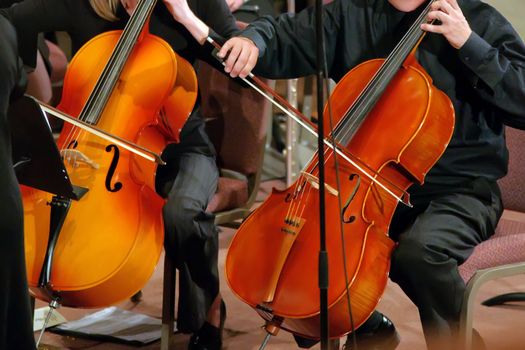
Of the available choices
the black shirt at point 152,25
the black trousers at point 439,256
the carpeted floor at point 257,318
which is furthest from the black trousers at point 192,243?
the black trousers at point 439,256

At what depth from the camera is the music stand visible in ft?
5.33

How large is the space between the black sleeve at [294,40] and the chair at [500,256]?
19.8 inches

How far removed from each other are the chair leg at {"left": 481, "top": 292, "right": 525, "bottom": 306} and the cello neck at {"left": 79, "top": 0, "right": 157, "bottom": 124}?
1.31 meters

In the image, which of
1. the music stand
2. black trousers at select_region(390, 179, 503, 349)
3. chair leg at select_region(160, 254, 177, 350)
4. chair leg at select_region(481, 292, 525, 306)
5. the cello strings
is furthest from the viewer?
chair leg at select_region(481, 292, 525, 306)

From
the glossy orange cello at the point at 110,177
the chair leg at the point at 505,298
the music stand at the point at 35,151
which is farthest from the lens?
the chair leg at the point at 505,298

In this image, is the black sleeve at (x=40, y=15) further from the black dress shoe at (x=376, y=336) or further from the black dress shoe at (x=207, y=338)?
the black dress shoe at (x=376, y=336)

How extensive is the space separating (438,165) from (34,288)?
3.02 ft

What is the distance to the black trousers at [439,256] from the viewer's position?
172 centimetres

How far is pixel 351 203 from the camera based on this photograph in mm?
1739

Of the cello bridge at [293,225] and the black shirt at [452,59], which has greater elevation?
the black shirt at [452,59]

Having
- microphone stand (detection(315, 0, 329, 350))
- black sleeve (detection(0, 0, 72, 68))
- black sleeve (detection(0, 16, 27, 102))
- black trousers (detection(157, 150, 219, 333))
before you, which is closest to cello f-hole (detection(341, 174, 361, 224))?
microphone stand (detection(315, 0, 329, 350))

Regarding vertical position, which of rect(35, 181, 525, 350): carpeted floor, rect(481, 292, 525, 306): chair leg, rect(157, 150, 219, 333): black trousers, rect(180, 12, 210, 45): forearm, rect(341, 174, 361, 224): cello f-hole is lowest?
rect(35, 181, 525, 350): carpeted floor

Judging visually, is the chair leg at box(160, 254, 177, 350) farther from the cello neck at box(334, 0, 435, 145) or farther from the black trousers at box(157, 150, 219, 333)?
the cello neck at box(334, 0, 435, 145)

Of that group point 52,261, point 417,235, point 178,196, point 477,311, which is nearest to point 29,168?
point 52,261
